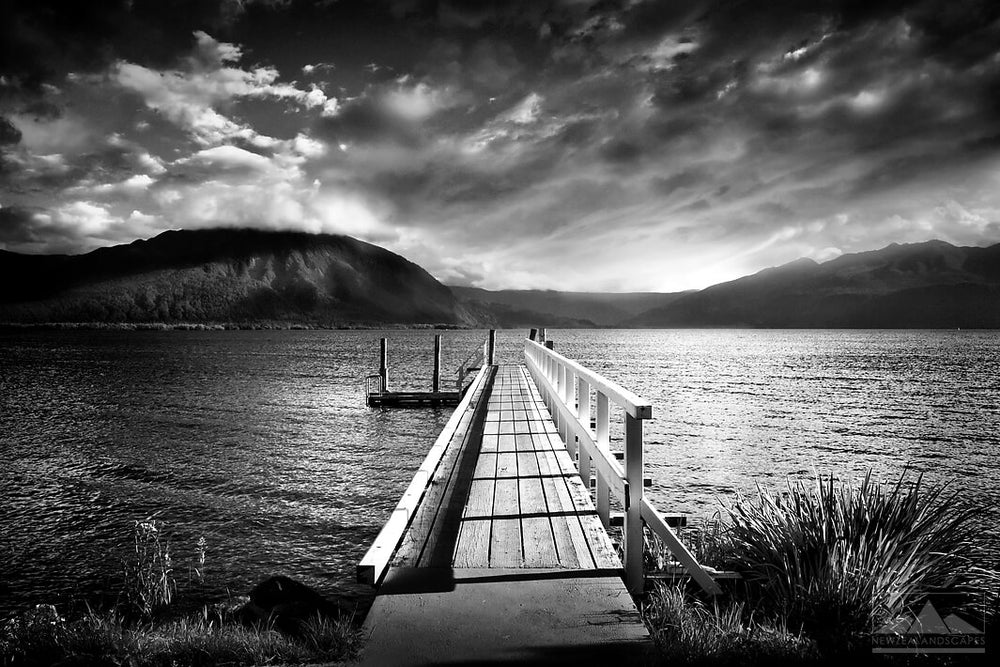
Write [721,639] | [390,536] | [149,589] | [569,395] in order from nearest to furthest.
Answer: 1. [721,639]
2. [390,536]
3. [149,589]
4. [569,395]

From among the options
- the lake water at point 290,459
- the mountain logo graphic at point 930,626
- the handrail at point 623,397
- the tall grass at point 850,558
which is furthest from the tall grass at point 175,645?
the lake water at point 290,459

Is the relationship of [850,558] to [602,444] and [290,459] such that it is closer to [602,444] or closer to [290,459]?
[602,444]

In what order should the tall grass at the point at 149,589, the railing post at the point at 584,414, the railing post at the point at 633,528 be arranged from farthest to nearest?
the tall grass at the point at 149,589, the railing post at the point at 584,414, the railing post at the point at 633,528

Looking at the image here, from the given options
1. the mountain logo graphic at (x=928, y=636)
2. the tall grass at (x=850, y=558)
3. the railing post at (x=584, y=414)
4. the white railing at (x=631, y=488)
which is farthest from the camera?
the railing post at (x=584, y=414)

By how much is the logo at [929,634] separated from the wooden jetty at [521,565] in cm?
116

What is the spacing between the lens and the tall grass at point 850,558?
14.0ft

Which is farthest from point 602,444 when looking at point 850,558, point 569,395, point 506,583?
point 569,395

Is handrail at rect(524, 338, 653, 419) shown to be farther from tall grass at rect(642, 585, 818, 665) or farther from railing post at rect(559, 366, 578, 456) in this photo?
railing post at rect(559, 366, 578, 456)

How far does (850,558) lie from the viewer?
4465mm

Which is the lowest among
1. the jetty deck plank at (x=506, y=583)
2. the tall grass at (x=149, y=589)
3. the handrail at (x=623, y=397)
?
the tall grass at (x=149, y=589)

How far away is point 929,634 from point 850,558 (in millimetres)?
637

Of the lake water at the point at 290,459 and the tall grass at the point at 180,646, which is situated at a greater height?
A: the tall grass at the point at 180,646

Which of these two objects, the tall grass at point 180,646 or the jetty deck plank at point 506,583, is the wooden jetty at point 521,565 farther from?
the tall grass at point 180,646

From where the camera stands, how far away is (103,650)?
13.2 ft
